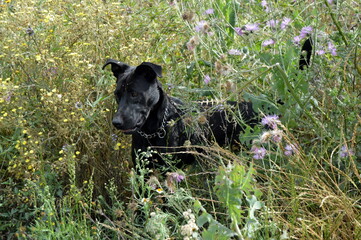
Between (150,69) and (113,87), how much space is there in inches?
25.3

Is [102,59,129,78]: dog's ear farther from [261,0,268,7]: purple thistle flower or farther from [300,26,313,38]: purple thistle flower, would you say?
[300,26,313,38]: purple thistle flower

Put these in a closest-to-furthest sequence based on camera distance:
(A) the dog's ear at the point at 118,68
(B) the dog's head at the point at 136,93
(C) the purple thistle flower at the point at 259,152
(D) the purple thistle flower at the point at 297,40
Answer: (C) the purple thistle flower at the point at 259,152 < (D) the purple thistle flower at the point at 297,40 < (B) the dog's head at the point at 136,93 < (A) the dog's ear at the point at 118,68

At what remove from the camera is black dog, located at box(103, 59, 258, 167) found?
4.07 metres

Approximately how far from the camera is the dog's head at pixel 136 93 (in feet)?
13.3

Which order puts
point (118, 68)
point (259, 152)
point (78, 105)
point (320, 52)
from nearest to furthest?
1. point (259, 152)
2. point (320, 52)
3. point (118, 68)
4. point (78, 105)

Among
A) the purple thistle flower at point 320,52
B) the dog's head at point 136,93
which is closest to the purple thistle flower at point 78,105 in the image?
the dog's head at point 136,93

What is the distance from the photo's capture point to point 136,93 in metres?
4.16

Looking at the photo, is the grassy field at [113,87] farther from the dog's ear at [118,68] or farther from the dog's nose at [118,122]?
the dog's nose at [118,122]

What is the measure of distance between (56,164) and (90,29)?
1103 mm

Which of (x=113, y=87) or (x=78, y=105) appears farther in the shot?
(x=113, y=87)

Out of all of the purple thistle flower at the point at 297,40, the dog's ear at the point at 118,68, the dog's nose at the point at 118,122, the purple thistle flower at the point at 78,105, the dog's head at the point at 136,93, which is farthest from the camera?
the purple thistle flower at the point at 78,105

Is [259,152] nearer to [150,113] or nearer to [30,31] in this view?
[150,113]

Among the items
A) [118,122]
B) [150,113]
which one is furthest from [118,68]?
[118,122]

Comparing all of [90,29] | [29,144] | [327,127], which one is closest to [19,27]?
[90,29]
